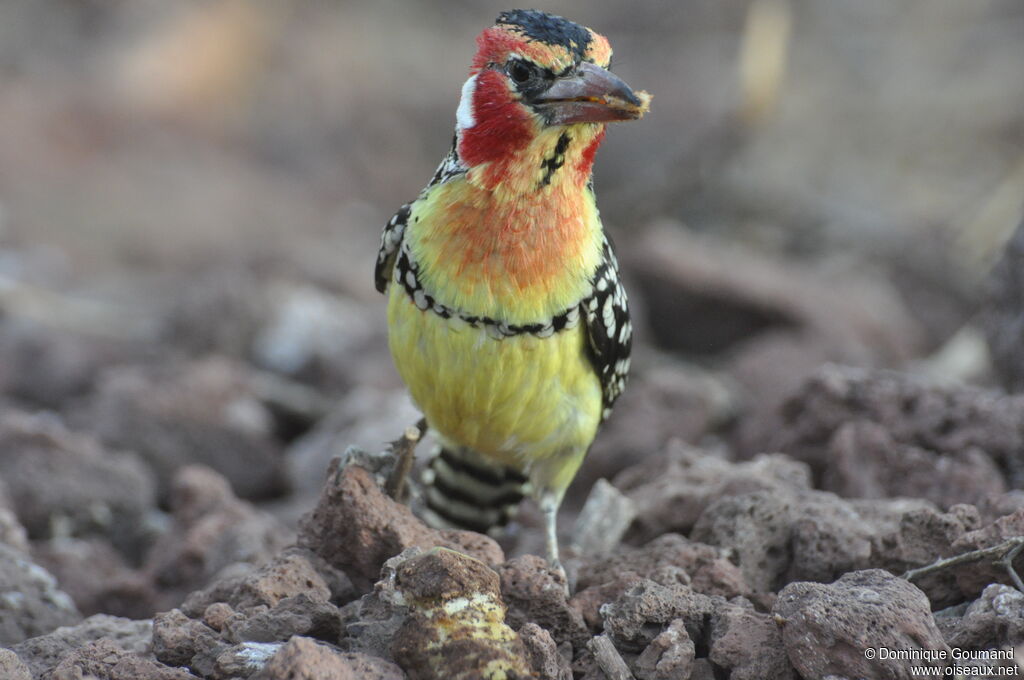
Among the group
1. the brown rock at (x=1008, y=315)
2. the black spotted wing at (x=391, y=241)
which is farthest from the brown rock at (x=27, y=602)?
the brown rock at (x=1008, y=315)

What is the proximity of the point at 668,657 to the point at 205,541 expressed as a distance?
5.86ft

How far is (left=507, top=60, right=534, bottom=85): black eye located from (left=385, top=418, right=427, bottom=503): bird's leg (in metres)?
1.04

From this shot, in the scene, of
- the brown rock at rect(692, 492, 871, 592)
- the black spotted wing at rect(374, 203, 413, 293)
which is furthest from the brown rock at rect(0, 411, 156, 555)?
the brown rock at rect(692, 492, 871, 592)

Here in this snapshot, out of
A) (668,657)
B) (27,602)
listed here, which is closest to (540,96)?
(668,657)

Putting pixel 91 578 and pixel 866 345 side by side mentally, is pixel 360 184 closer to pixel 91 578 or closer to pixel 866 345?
pixel 866 345

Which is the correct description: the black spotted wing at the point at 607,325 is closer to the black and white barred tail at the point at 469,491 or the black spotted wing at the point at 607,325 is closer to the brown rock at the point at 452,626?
the black and white barred tail at the point at 469,491

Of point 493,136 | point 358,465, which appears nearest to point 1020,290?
point 493,136

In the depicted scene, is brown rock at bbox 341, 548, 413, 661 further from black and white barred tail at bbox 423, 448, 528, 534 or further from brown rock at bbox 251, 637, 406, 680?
black and white barred tail at bbox 423, 448, 528, 534

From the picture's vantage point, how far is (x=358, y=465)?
3.20 m

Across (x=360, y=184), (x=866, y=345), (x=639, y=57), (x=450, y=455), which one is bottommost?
(x=450, y=455)

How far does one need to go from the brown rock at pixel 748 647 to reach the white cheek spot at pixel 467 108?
1548mm

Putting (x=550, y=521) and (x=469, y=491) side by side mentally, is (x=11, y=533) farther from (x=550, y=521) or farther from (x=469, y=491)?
(x=550, y=521)

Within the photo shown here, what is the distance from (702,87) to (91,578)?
8.90 meters

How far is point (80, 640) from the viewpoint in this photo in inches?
115
